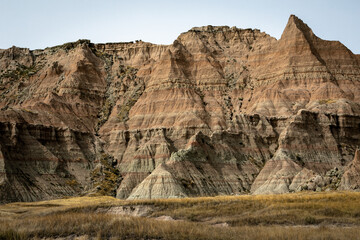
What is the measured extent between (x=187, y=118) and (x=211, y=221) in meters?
67.0

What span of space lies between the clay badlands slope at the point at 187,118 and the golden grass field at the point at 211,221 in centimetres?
2909

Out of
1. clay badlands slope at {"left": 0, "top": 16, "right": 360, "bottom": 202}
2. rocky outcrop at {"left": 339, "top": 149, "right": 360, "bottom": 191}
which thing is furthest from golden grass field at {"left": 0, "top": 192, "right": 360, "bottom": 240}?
clay badlands slope at {"left": 0, "top": 16, "right": 360, "bottom": 202}

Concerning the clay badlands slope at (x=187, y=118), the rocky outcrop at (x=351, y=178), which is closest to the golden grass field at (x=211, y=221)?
the rocky outcrop at (x=351, y=178)

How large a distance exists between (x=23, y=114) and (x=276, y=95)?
5415 centimetres

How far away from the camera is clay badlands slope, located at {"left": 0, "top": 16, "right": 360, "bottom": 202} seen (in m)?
92.3

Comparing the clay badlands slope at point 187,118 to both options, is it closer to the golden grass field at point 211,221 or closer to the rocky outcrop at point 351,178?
the rocky outcrop at point 351,178

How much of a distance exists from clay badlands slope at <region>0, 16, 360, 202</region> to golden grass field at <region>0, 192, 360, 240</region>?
29.1m

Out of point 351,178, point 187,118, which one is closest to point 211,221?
point 351,178

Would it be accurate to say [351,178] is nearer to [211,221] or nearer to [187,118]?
[211,221]

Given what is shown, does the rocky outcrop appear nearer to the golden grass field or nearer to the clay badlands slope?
the clay badlands slope

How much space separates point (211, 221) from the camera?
4416 cm

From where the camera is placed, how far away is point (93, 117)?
124m

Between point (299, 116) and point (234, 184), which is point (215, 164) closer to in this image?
point (234, 184)

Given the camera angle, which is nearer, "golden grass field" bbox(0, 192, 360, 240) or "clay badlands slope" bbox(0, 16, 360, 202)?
"golden grass field" bbox(0, 192, 360, 240)
